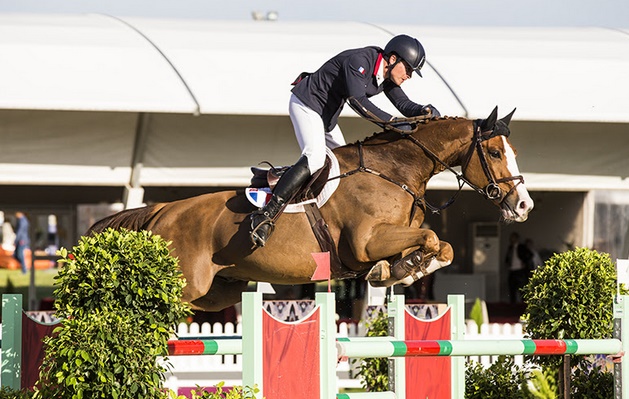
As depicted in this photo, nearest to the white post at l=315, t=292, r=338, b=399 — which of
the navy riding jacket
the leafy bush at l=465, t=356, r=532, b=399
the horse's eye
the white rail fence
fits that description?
the navy riding jacket

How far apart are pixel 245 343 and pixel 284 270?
4.36 feet

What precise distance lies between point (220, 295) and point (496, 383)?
163cm

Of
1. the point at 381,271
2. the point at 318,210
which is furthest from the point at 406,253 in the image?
the point at 318,210

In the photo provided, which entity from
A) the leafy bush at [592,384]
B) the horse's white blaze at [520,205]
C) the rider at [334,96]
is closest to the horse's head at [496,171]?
the horse's white blaze at [520,205]

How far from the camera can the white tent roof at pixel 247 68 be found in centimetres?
968

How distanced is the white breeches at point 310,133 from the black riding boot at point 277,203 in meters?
0.04

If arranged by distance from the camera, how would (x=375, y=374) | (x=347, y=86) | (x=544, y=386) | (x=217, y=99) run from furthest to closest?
1. (x=217, y=99)
2. (x=375, y=374)
3. (x=347, y=86)
4. (x=544, y=386)

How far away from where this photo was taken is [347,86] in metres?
5.01

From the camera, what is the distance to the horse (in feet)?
16.4

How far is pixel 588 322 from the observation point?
5.26 meters

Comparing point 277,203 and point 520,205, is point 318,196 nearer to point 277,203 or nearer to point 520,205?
point 277,203

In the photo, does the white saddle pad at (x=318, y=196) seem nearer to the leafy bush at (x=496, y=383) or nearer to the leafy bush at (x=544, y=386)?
the leafy bush at (x=544, y=386)

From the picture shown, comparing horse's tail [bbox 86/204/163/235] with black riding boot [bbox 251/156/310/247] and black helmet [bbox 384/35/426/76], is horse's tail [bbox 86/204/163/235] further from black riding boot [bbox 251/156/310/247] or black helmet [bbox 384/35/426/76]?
black helmet [bbox 384/35/426/76]

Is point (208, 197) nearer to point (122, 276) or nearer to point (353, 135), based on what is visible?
point (122, 276)
